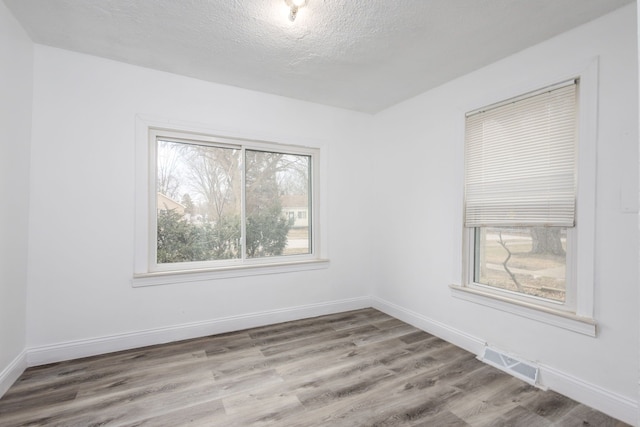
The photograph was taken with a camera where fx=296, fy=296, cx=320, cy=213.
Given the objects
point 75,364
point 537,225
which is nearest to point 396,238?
point 537,225

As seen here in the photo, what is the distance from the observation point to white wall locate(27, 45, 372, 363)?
238 cm

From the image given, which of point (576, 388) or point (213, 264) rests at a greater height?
point (213, 264)

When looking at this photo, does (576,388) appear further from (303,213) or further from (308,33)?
(308,33)

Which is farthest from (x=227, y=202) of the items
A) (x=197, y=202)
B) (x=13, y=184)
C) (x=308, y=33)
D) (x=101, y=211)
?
(x=308, y=33)

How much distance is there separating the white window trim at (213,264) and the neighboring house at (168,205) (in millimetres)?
80

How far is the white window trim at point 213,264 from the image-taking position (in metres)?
2.69

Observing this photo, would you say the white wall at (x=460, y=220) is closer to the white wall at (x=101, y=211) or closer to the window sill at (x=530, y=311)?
the window sill at (x=530, y=311)

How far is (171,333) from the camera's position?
2.81m

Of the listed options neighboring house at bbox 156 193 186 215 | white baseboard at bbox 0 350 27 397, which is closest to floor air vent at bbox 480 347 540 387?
neighboring house at bbox 156 193 186 215

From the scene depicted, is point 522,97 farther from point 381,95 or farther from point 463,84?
point 381,95

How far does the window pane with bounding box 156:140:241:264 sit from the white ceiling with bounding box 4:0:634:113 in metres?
0.78

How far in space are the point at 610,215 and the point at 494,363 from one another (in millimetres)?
1392

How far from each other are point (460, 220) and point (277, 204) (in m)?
1.96

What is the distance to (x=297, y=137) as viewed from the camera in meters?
3.46
